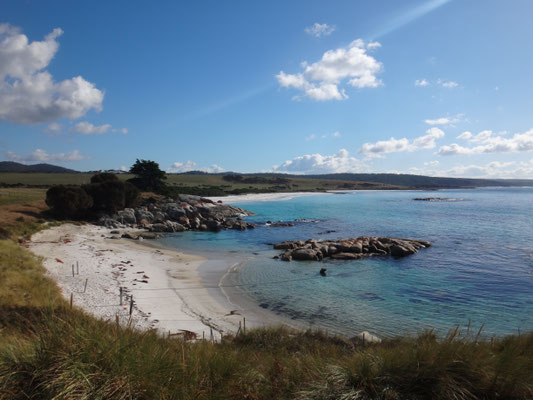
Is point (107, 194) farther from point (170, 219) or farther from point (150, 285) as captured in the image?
point (150, 285)

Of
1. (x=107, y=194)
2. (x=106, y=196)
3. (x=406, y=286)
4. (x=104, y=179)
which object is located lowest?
(x=406, y=286)

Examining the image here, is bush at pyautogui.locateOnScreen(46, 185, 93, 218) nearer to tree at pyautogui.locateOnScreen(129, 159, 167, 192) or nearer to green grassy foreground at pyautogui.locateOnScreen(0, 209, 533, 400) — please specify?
tree at pyautogui.locateOnScreen(129, 159, 167, 192)

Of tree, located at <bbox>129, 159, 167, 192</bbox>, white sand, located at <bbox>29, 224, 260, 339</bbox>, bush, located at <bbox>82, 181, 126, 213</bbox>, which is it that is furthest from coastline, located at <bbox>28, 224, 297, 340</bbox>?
tree, located at <bbox>129, 159, 167, 192</bbox>

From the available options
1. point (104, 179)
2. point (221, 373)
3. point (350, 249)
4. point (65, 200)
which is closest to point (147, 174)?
point (104, 179)

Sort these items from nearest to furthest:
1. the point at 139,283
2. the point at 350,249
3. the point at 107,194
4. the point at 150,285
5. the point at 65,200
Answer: the point at 150,285 < the point at 139,283 < the point at 350,249 < the point at 65,200 < the point at 107,194

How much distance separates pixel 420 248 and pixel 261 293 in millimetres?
21022

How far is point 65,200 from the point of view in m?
37.5

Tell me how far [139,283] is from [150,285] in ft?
2.46

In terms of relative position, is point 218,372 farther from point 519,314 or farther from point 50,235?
point 50,235

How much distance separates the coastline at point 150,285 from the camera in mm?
13125

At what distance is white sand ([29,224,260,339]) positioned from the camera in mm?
13148

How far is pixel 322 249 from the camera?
94.0 feet

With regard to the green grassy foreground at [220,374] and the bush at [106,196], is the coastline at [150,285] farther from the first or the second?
the bush at [106,196]

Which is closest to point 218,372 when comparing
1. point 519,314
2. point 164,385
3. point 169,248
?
point 164,385
